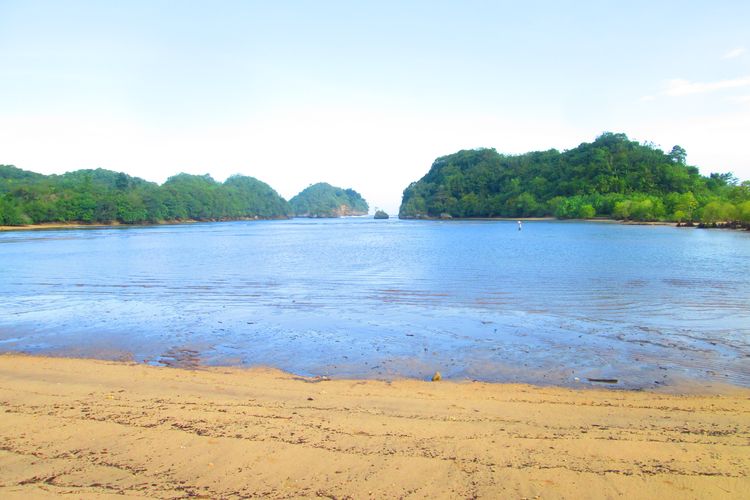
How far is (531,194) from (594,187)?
83.6 feet

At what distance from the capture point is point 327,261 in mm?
30953

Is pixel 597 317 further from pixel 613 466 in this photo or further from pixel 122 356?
pixel 122 356

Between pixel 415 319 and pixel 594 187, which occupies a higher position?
pixel 594 187

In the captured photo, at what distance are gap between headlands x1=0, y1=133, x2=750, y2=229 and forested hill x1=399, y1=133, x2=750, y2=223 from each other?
0.23 meters

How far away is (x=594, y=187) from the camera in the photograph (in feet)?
422

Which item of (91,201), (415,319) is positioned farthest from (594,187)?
(415,319)

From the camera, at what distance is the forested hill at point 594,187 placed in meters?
90.1

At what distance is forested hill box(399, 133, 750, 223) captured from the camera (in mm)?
90062

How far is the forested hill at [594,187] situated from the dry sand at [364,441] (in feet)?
222

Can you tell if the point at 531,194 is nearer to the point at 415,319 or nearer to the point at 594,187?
the point at 594,187

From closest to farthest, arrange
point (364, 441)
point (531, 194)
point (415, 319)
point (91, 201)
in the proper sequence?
point (364, 441)
point (415, 319)
point (91, 201)
point (531, 194)

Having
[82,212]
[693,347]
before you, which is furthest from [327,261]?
[82,212]

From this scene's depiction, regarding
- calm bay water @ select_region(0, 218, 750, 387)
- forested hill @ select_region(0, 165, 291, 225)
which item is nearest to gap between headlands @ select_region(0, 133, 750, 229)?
forested hill @ select_region(0, 165, 291, 225)

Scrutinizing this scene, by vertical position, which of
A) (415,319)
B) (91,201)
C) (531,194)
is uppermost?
(531,194)
